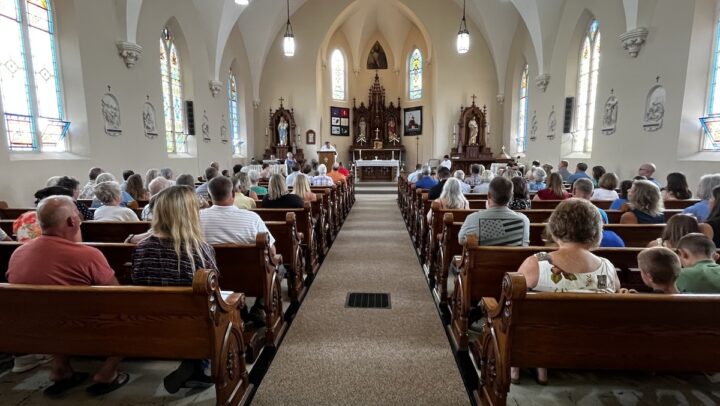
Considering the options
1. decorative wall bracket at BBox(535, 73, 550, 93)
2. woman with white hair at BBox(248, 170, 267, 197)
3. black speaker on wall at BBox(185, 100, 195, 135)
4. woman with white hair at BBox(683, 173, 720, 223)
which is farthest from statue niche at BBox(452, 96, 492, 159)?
woman with white hair at BBox(683, 173, 720, 223)

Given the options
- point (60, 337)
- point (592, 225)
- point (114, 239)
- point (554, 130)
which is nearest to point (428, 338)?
point (592, 225)

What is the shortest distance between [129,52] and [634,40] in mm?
10232

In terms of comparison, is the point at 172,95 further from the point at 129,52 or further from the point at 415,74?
the point at 415,74

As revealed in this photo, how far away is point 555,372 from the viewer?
8.68ft

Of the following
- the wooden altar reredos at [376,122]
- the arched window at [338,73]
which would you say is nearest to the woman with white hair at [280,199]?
the wooden altar reredos at [376,122]

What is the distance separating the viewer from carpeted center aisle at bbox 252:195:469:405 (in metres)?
2.48

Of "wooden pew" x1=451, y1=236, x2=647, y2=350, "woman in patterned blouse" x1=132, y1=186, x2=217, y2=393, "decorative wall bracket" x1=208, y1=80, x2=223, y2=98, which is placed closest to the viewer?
"woman in patterned blouse" x1=132, y1=186, x2=217, y2=393

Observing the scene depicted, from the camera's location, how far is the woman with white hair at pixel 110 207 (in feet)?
12.4

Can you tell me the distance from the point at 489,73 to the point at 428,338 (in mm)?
15624

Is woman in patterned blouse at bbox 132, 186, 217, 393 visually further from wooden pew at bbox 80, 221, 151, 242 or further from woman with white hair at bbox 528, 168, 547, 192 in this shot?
woman with white hair at bbox 528, 168, 547, 192

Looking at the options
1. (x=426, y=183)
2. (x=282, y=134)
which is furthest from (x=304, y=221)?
(x=282, y=134)

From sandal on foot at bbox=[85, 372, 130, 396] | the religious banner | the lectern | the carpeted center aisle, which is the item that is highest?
the religious banner

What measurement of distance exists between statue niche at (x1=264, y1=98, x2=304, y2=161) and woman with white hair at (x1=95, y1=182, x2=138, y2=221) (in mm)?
12793

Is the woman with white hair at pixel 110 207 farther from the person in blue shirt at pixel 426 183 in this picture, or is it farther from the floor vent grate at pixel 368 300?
the person in blue shirt at pixel 426 183
